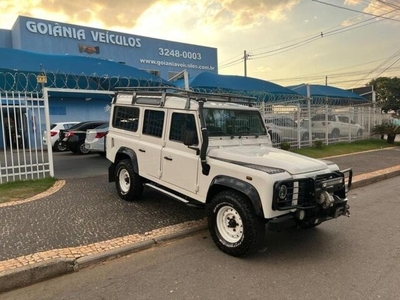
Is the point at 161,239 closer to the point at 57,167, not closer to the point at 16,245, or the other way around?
the point at 16,245

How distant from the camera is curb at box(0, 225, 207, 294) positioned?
341cm

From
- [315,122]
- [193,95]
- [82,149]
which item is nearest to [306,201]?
[193,95]

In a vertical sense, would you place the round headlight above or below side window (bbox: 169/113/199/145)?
below

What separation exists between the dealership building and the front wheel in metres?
5.49

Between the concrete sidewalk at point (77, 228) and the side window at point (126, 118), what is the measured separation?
149 cm

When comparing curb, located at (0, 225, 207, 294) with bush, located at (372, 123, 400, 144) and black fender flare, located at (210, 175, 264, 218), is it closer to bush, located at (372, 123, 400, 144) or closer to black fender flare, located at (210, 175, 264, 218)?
black fender flare, located at (210, 175, 264, 218)

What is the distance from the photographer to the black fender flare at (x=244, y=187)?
369cm

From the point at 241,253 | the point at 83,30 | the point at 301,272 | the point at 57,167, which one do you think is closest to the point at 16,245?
the point at 241,253

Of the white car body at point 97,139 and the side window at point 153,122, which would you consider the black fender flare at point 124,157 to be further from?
the white car body at point 97,139

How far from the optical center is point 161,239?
14.9 feet

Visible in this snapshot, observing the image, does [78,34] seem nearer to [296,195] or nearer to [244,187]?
[244,187]

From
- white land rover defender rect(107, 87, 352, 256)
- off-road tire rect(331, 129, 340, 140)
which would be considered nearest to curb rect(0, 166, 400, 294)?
white land rover defender rect(107, 87, 352, 256)

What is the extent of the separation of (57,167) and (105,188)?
13.2ft

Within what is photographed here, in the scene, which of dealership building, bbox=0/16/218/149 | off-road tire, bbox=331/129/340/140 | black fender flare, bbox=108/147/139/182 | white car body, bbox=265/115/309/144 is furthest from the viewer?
off-road tire, bbox=331/129/340/140
